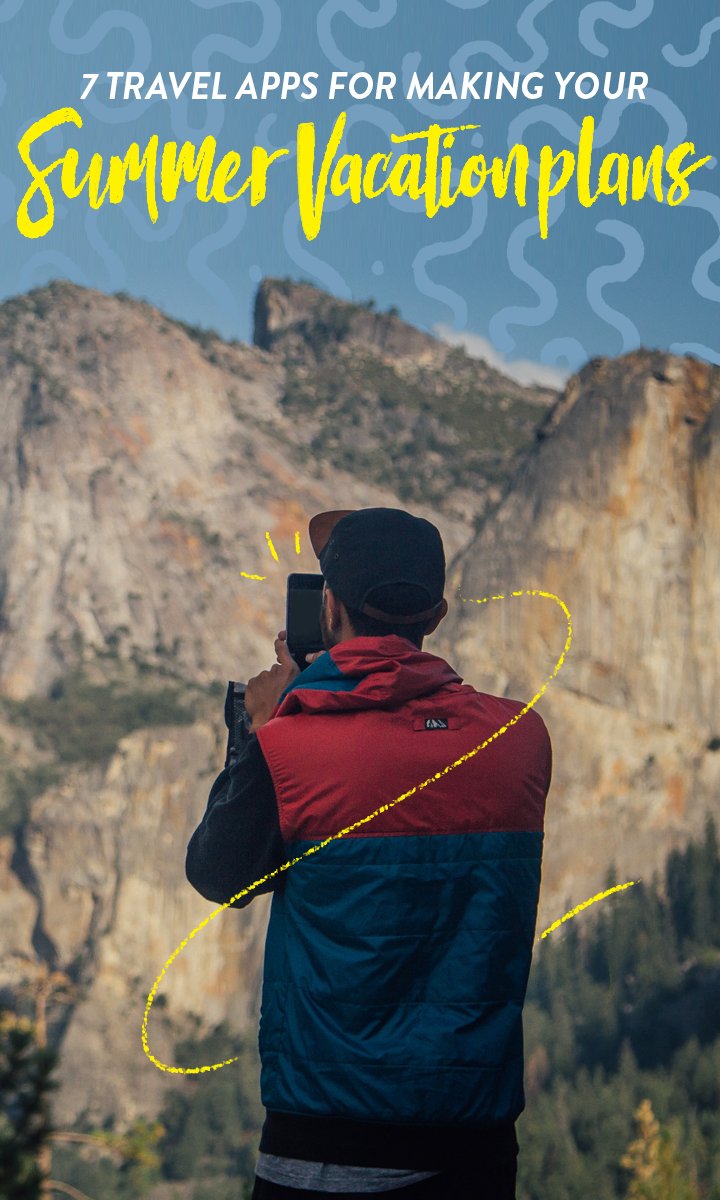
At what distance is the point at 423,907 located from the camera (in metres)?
2.41

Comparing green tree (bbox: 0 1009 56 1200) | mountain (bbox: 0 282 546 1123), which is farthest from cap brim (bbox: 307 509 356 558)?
mountain (bbox: 0 282 546 1123)

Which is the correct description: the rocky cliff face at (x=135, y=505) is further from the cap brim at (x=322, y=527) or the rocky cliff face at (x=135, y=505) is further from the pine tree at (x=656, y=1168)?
the cap brim at (x=322, y=527)

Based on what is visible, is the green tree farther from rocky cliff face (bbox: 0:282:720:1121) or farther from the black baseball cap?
rocky cliff face (bbox: 0:282:720:1121)

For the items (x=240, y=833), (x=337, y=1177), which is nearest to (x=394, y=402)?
(x=240, y=833)

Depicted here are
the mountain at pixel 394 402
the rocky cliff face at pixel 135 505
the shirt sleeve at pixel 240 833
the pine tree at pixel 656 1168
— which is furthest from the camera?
the mountain at pixel 394 402

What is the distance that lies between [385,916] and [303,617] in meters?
0.69

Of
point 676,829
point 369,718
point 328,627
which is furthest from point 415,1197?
point 676,829

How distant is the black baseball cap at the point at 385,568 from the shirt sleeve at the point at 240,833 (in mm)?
→ 348

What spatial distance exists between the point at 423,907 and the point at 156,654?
6425cm

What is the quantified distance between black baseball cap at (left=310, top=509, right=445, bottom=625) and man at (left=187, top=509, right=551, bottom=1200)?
0.08 m

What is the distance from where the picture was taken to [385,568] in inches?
103

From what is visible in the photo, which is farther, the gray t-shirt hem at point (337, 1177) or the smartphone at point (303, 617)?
the smartphone at point (303, 617)

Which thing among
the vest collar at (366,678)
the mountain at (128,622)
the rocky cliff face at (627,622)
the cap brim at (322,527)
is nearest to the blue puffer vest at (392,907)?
the vest collar at (366,678)

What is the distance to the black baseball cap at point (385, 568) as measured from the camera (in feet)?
8.63
